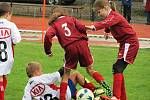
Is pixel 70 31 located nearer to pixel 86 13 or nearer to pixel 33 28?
pixel 33 28

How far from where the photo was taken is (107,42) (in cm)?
2025

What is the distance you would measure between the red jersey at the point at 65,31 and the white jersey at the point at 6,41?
1.71 feet

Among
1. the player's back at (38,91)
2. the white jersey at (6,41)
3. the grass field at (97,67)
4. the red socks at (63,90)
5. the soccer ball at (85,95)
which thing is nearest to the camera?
the player's back at (38,91)

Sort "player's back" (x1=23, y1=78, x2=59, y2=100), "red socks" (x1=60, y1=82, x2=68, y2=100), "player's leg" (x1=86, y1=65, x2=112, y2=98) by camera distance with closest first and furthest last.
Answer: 1. "player's back" (x1=23, y1=78, x2=59, y2=100)
2. "red socks" (x1=60, y1=82, x2=68, y2=100)
3. "player's leg" (x1=86, y1=65, x2=112, y2=98)

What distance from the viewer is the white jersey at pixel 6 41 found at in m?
8.79

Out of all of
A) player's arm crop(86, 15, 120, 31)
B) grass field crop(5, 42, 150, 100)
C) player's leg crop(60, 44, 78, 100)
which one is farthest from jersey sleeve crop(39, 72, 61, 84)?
grass field crop(5, 42, 150, 100)

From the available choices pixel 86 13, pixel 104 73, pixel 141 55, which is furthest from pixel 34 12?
pixel 104 73

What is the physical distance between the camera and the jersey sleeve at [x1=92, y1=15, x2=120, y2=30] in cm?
893

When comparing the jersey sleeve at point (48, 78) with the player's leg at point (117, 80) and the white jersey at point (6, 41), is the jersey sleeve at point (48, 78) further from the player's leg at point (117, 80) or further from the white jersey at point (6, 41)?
the player's leg at point (117, 80)

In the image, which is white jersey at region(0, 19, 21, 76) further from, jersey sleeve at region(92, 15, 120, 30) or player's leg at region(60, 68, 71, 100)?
jersey sleeve at region(92, 15, 120, 30)

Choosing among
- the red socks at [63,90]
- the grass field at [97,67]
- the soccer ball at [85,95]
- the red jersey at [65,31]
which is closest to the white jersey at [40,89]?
the red socks at [63,90]

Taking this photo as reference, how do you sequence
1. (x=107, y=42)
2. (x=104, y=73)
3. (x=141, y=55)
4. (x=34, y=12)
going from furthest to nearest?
(x=34, y=12) → (x=107, y=42) → (x=141, y=55) → (x=104, y=73)

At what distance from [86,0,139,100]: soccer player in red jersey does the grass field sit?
116 cm

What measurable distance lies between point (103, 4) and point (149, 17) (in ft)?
64.0
